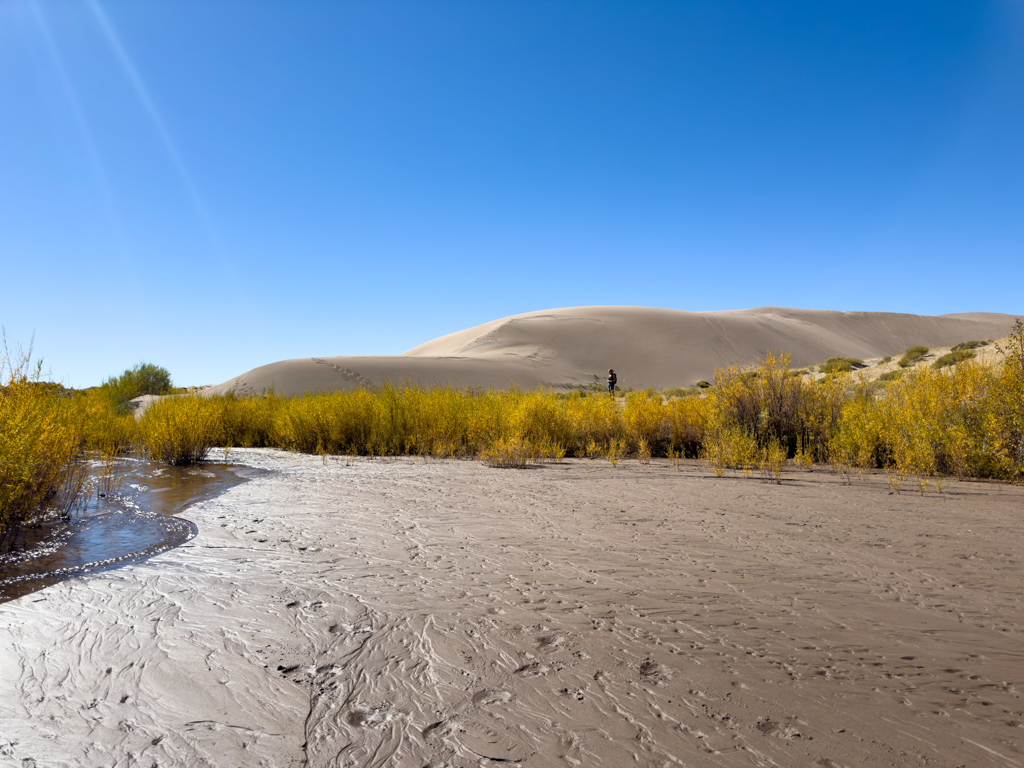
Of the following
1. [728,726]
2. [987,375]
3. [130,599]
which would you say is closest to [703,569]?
[728,726]

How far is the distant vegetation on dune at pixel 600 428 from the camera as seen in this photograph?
5730 millimetres

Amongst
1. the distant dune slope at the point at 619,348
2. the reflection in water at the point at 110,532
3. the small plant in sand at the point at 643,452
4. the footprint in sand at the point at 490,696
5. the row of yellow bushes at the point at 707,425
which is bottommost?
the footprint in sand at the point at 490,696

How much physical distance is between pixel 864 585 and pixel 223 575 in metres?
4.03

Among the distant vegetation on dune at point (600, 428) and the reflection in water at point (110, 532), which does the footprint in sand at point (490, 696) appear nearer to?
the reflection in water at point (110, 532)

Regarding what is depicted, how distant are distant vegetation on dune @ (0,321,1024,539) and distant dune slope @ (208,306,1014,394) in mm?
26954

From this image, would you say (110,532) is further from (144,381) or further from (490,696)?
(144,381)

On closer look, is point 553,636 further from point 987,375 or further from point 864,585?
point 987,375

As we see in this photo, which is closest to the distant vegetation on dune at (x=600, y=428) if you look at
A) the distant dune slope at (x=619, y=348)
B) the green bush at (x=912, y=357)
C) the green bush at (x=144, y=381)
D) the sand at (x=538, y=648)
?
the sand at (x=538, y=648)

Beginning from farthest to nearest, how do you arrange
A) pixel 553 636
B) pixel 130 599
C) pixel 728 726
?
pixel 130 599 < pixel 553 636 < pixel 728 726

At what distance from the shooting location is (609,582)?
11.6 ft

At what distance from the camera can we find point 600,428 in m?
11.1

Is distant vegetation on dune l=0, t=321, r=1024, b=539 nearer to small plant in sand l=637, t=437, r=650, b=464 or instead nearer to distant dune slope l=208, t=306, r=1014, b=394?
small plant in sand l=637, t=437, r=650, b=464

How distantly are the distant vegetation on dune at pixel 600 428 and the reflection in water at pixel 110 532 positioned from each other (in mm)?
327

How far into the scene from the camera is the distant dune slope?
43469 mm
